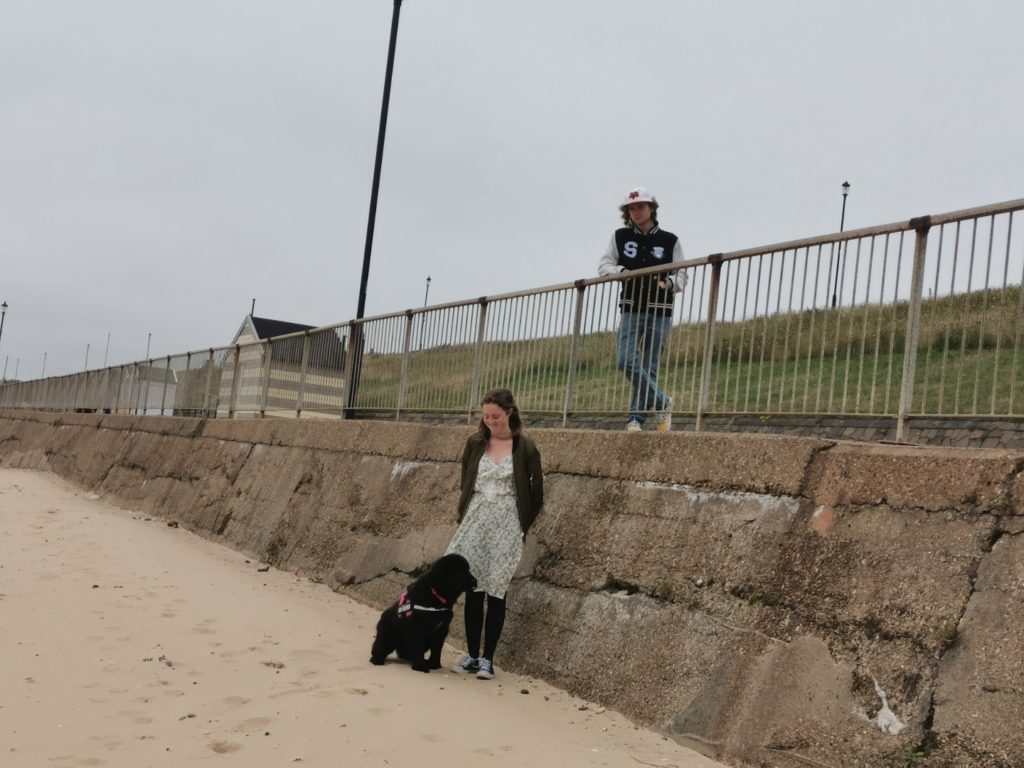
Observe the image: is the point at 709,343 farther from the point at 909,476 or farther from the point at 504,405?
the point at 909,476

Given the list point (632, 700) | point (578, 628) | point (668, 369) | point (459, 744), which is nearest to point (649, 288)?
point (668, 369)

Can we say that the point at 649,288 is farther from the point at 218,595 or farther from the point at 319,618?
the point at 218,595

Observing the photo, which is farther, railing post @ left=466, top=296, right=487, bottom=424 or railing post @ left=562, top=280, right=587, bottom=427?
railing post @ left=466, top=296, right=487, bottom=424

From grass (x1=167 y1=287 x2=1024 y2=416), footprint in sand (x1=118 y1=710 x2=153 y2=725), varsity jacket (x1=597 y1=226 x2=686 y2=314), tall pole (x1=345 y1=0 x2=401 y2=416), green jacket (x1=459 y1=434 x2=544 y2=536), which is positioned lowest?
footprint in sand (x1=118 y1=710 x2=153 y2=725)

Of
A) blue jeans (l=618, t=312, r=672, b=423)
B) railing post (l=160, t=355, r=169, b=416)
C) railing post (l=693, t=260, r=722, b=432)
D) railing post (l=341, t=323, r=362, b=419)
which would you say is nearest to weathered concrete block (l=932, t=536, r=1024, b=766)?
railing post (l=693, t=260, r=722, b=432)

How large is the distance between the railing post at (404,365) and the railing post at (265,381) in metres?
3.66

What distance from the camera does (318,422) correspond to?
11008mm

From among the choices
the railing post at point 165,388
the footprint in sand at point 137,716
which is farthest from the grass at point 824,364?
the railing post at point 165,388

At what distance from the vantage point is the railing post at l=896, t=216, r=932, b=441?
5059 mm

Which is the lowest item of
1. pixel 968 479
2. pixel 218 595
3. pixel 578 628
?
pixel 218 595

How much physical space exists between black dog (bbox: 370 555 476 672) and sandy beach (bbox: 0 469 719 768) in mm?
146

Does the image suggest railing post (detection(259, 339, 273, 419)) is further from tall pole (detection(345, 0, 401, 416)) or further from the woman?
the woman

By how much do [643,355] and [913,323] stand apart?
2.25m

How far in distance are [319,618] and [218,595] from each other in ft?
3.98
